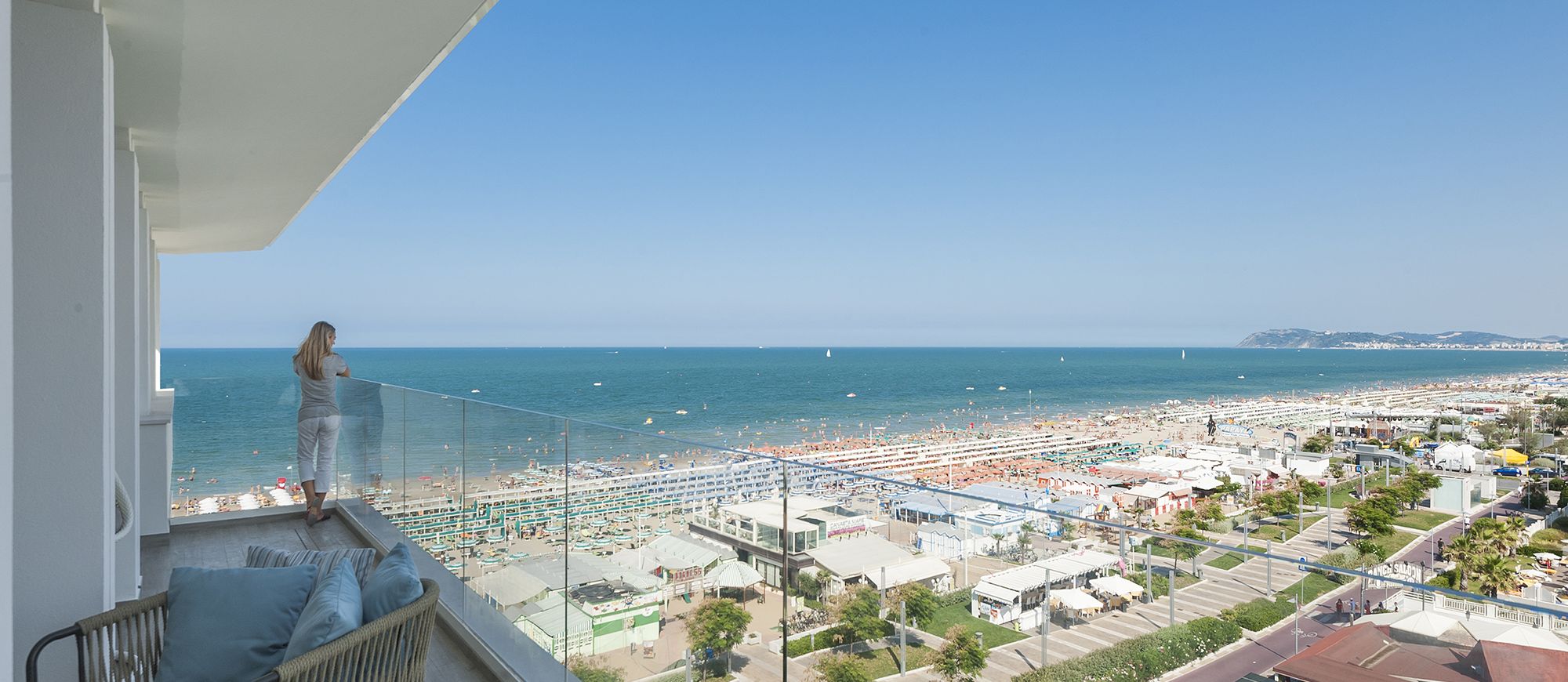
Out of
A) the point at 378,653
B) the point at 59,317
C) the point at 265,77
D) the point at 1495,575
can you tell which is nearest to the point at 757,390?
the point at 1495,575

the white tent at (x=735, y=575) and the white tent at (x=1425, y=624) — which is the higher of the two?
the white tent at (x=1425, y=624)

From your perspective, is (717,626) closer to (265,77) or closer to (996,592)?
(996,592)

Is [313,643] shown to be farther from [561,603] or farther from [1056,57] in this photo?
[1056,57]

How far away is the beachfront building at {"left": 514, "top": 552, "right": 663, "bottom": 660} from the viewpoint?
7.64ft

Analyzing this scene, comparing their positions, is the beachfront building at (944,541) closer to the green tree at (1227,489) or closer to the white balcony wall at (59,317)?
the white balcony wall at (59,317)

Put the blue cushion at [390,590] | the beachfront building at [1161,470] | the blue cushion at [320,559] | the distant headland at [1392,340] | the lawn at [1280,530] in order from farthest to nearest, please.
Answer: the distant headland at [1392,340] → the beachfront building at [1161,470] → the lawn at [1280,530] → the blue cushion at [320,559] → the blue cushion at [390,590]

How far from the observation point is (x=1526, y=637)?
1.04 metres

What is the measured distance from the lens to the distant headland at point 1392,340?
102 m

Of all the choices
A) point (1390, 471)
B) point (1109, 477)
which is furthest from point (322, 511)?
point (1390, 471)

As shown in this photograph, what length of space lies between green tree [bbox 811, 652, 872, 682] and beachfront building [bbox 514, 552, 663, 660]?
60cm

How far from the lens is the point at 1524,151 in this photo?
2376 inches

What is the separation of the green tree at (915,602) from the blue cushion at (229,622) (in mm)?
1543

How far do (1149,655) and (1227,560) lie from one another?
0.20 meters

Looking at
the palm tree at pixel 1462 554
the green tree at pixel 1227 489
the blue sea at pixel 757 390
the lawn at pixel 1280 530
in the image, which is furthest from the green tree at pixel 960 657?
the green tree at pixel 1227 489
